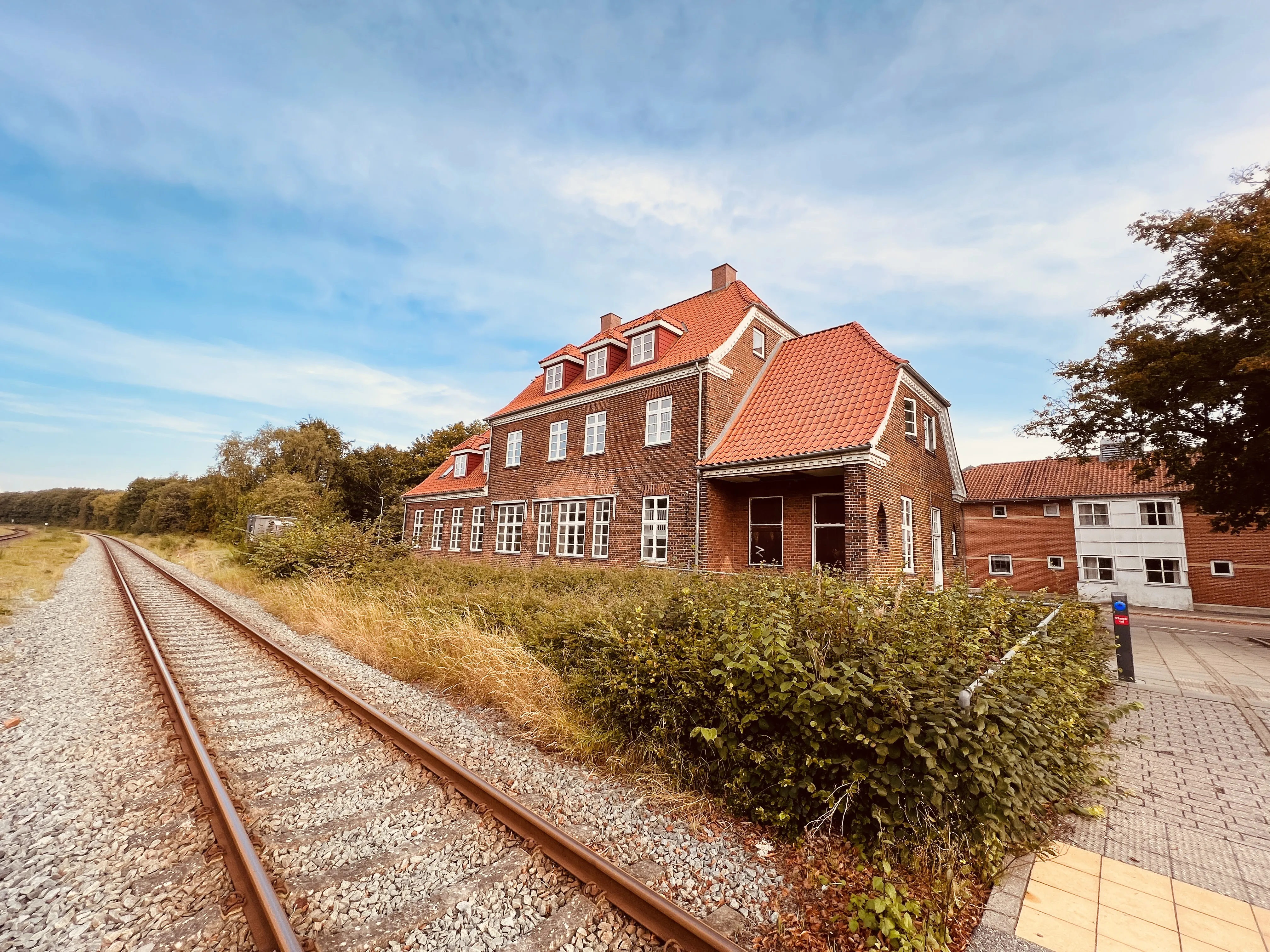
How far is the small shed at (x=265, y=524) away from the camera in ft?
74.3

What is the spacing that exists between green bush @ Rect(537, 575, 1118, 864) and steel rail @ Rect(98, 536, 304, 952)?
2596mm

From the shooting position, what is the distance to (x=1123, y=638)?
318 inches

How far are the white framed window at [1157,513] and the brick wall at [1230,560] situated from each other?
1.50 ft

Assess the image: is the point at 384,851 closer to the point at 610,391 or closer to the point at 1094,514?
the point at 610,391

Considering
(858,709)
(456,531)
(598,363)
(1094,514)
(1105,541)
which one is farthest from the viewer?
(1094,514)

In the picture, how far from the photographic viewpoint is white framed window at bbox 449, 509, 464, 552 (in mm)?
24344

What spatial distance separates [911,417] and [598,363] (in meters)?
10.4

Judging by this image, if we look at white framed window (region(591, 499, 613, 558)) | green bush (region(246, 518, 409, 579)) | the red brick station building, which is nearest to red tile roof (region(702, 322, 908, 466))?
the red brick station building

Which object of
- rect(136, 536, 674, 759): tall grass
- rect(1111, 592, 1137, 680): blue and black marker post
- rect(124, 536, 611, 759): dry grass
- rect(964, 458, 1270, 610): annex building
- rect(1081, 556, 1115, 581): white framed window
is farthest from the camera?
rect(1081, 556, 1115, 581): white framed window

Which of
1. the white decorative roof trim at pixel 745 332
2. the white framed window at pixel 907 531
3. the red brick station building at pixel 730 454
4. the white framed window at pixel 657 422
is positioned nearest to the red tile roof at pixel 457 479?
the red brick station building at pixel 730 454

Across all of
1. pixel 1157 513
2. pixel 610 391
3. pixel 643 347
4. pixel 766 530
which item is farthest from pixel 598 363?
pixel 1157 513

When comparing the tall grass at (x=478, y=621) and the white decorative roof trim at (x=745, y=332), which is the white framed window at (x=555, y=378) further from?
the tall grass at (x=478, y=621)

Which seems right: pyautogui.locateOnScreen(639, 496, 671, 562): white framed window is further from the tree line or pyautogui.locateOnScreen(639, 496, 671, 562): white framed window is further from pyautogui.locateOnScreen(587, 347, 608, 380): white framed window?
the tree line

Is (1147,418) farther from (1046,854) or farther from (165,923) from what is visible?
(165,923)
